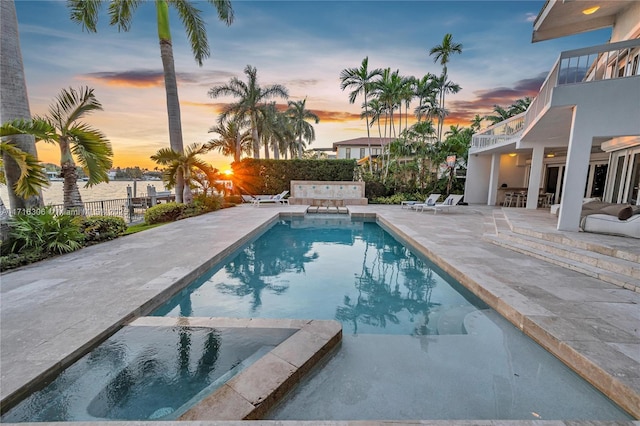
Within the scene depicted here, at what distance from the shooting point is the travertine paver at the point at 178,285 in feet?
8.79

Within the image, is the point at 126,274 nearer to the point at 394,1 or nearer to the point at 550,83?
the point at 550,83

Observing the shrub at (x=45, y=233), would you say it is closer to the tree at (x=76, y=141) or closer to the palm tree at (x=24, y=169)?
the palm tree at (x=24, y=169)

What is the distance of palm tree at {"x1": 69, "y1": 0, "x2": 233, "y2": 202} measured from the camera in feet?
33.3

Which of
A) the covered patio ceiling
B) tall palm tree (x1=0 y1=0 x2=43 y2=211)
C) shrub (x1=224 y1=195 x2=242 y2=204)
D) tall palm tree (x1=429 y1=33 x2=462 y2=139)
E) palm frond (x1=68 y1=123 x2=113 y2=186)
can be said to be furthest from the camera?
tall palm tree (x1=429 y1=33 x2=462 y2=139)

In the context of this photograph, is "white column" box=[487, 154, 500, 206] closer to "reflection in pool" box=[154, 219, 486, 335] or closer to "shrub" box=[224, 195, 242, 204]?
"reflection in pool" box=[154, 219, 486, 335]

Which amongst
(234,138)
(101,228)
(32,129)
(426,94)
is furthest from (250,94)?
(32,129)

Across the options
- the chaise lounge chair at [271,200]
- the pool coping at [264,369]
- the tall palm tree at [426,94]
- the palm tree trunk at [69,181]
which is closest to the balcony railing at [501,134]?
the tall palm tree at [426,94]

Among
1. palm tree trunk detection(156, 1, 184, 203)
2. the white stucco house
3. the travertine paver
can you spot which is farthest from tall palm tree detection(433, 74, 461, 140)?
the white stucco house

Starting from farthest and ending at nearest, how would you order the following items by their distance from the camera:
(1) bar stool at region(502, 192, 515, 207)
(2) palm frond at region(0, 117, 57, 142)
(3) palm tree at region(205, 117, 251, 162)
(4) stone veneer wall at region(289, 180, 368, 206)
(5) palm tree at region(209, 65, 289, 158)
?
1. (3) palm tree at region(205, 117, 251, 162)
2. (5) palm tree at region(209, 65, 289, 158)
3. (4) stone veneer wall at region(289, 180, 368, 206)
4. (1) bar stool at region(502, 192, 515, 207)
5. (2) palm frond at region(0, 117, 57, 142)

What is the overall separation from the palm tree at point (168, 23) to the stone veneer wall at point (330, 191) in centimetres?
772

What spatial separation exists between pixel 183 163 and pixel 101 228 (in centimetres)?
503

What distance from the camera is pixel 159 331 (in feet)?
11.4

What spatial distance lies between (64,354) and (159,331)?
91 centimetres

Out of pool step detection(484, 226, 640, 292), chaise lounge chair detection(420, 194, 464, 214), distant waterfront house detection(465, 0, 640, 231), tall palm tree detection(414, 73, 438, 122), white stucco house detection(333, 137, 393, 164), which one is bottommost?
pool step detection(484, 226, 640, 292)
